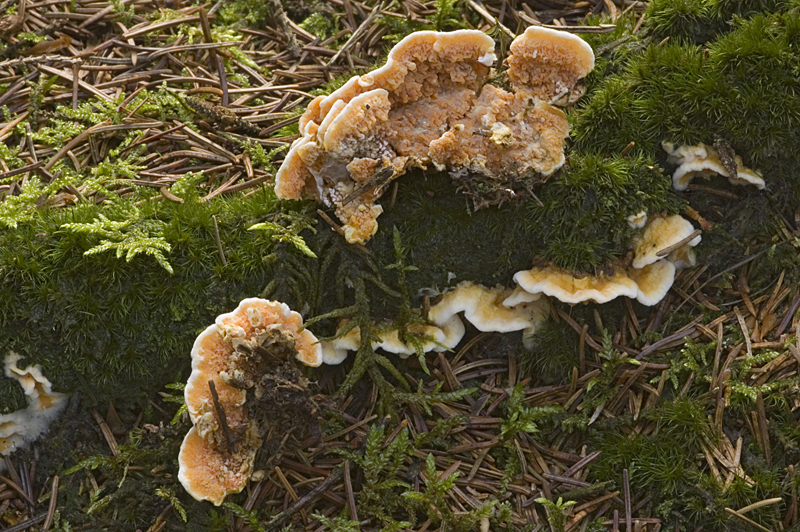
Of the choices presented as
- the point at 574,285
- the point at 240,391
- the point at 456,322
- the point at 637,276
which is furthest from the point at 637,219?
the point at 240,391

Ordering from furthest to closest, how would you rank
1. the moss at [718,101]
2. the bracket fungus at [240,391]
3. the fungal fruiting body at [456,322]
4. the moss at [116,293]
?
1. the fungal fruiting body at [456,322]
2. the moss at [718,101]
3. the moss at [116,293]
4. the bracket fungus at [240,391]

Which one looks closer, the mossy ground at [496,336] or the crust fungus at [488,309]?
the mossy ground at [496,336]

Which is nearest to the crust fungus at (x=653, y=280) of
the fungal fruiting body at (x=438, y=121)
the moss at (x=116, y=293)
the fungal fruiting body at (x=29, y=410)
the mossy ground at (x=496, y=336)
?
the mossy ground at (x=496, y=336)

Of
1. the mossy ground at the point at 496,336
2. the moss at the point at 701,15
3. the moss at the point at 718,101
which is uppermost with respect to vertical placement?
the moss at the point at 701,15

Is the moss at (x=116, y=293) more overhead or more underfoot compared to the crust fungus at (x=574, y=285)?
more overhead

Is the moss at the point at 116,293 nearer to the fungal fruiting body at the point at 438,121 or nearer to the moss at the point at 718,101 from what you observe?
the fungal fruiting body at the point at 438,121

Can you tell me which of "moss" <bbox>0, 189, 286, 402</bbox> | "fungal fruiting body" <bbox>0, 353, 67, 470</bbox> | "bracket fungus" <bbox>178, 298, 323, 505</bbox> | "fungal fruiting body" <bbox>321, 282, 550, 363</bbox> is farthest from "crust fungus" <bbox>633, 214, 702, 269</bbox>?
"fungal fruiting body" <bbox>0, 353, 67, 470</bbox>
